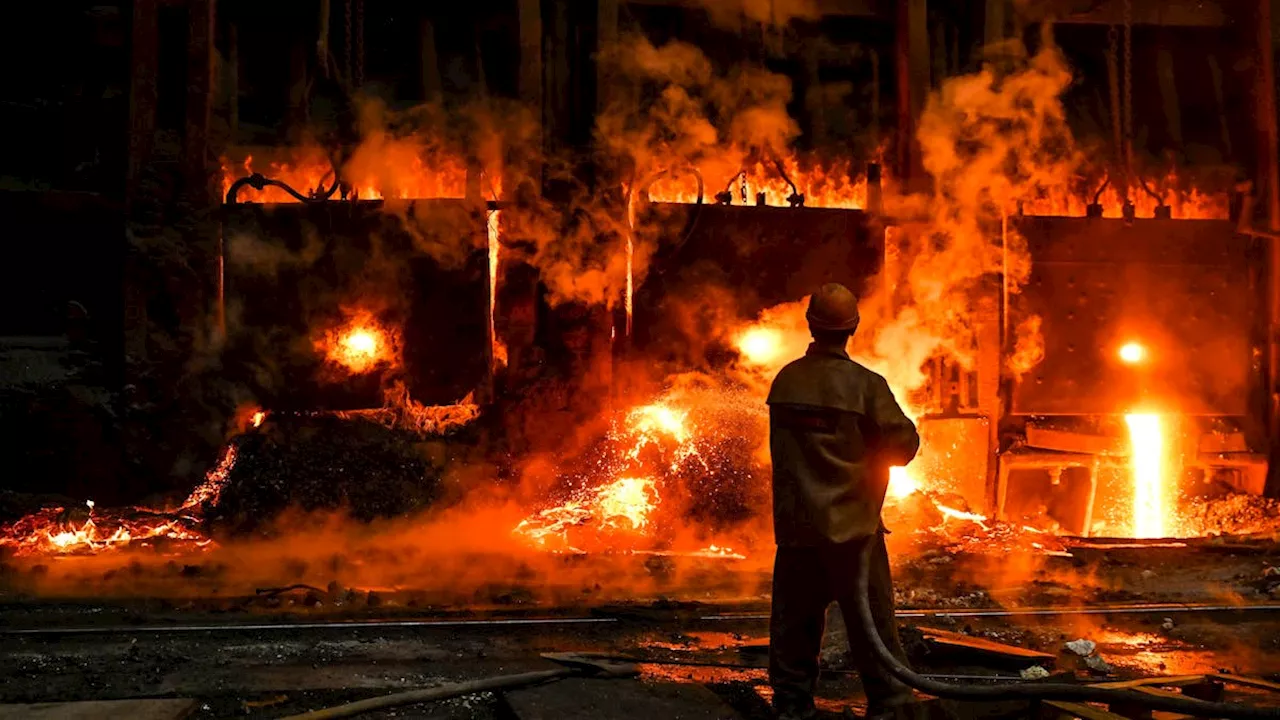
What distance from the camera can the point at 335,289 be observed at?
915 cm

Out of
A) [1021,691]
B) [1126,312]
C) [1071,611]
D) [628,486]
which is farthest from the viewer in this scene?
[1126,312]

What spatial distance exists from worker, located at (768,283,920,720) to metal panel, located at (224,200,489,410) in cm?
553

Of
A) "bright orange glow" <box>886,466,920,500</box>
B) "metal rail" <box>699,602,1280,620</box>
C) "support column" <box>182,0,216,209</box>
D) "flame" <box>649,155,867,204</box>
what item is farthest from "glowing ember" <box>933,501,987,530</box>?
"support column" <box>182,0,216,209</box>

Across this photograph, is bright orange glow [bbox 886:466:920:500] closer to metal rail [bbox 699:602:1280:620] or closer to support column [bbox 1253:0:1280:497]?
metal rail [bbox 699:602:1280:620]

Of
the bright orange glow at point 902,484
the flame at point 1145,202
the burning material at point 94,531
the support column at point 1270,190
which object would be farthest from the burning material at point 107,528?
the support column at point 1270,190

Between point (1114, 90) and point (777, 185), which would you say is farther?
point (777, 185)

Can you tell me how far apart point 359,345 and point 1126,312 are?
23.3ft

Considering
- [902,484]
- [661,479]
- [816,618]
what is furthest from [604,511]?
[816,618]

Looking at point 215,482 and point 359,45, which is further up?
point 359,45

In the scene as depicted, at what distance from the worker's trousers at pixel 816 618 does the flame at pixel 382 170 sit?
630 centimetres

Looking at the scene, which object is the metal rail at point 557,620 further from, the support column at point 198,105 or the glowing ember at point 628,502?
the support column at point 198,105

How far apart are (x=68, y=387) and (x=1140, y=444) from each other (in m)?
9.71

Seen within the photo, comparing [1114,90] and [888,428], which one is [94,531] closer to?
[888,428]

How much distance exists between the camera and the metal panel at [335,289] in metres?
9.09
